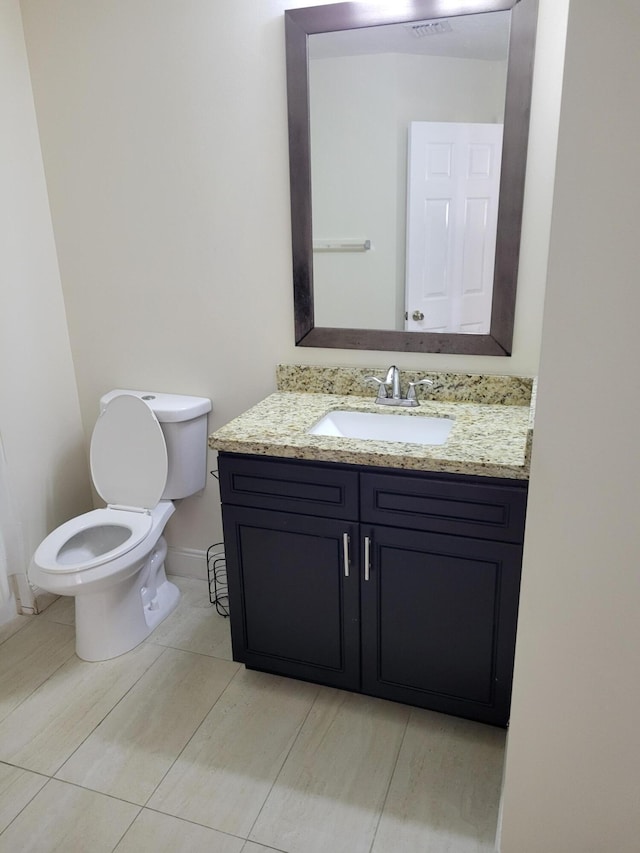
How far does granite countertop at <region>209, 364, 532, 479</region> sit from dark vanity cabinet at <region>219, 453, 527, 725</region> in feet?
0.15

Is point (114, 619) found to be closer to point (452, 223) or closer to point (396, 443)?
point (396, 443)

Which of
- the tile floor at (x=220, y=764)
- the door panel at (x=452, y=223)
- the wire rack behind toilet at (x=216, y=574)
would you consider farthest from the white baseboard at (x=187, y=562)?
the door panel at (x=452, y=223)

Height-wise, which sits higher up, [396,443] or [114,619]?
[396,443]

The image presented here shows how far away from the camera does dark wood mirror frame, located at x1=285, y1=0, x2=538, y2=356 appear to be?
1772mm

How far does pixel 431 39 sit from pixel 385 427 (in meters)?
1.16

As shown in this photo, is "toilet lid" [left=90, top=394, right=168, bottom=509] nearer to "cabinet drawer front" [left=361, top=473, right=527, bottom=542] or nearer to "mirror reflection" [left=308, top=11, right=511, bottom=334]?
"mirror reflection" [left=308, top=11, right=511, bottom=334]

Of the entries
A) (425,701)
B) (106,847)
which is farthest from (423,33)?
(106,847)

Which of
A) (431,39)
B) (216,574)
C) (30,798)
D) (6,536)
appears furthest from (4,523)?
(431,39)

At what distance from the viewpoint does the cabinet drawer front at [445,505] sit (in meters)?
1.63

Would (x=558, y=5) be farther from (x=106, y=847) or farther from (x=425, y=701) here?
(x=106, y=847)

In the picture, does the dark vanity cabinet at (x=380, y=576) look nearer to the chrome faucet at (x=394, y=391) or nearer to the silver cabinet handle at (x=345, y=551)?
the silver cabinet handle at (x=345, y=551)

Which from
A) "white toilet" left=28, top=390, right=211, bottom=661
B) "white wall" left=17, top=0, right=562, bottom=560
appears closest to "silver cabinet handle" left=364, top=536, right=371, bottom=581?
"white wall" left=17, top=0, right=562, bottom=560

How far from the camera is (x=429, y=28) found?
1847mm

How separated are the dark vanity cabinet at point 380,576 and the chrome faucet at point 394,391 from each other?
0.43 meters
